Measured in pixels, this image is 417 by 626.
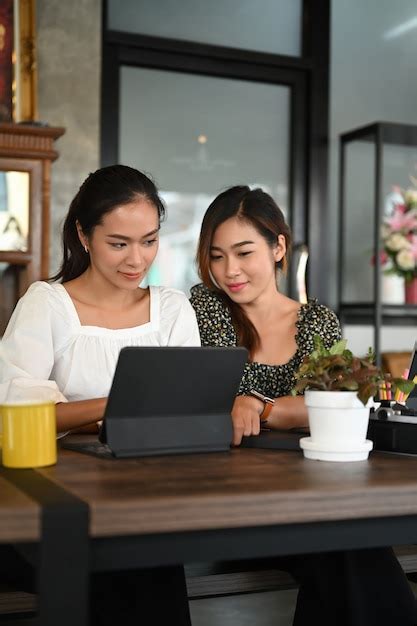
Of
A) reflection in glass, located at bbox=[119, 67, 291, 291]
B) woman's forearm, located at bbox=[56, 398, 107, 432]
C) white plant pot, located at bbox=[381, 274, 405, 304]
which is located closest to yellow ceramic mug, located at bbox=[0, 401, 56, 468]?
woman's forearm, located at bbox=[56, 398, 107, 432]

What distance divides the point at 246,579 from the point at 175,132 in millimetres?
3092

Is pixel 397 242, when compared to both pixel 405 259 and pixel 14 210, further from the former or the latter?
pixel 14 210

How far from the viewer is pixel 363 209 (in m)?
5.14

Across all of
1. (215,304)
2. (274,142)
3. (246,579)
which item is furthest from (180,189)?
(246,579)

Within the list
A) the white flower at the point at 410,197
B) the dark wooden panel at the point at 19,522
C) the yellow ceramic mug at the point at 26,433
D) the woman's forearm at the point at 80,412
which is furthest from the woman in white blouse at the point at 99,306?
the white flower at the point at 410,197

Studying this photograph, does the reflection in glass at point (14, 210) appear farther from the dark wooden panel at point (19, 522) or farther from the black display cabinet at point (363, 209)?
the dark wooden panel at point (19, 522)

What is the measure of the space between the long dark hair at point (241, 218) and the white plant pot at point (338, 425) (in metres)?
0.95

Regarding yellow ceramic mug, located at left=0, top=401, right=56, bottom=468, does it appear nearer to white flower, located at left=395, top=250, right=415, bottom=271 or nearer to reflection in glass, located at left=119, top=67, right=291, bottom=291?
reflection in glass, located at left=119, top=67, right=291, bottom=291

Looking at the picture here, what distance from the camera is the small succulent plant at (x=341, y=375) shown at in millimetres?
1573

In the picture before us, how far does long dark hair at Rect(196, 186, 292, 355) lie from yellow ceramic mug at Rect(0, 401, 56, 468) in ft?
3.73

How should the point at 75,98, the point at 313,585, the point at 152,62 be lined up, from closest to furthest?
the point at 313,585 → the point at 75,98 → the point at 152,62

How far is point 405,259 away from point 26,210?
6.53 ft

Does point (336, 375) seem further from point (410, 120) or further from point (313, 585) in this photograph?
point (410, 120)

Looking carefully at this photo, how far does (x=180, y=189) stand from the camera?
4773 millimetres
